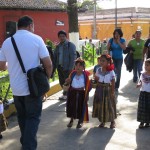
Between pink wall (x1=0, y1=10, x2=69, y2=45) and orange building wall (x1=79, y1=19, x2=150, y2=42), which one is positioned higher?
pink wall (x1=0, y1=10, x2=69, y2=45)

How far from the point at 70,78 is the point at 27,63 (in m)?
1.90

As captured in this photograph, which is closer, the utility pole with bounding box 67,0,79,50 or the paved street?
the paved street

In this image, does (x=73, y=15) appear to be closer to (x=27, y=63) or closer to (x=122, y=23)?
(x=27, y=63)

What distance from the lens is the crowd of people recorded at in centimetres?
442

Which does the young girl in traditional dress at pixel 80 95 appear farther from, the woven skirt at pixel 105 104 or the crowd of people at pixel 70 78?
the woven skirt at pixel 105 104

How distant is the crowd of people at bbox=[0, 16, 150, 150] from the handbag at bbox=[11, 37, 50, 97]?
0.17 ft

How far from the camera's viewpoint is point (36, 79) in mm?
4410

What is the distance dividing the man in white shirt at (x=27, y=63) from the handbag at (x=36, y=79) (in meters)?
0.04

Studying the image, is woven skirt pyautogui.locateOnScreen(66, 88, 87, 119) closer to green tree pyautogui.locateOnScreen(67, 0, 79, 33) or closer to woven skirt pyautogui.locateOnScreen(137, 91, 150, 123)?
woven skirt pyautogui.locateOnScreen(137, 91, 150, 123)

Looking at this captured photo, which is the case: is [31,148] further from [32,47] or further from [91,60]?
[91,60]

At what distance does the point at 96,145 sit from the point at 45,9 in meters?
19.8

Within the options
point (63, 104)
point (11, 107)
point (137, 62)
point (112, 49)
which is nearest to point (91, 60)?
point (137, 62)

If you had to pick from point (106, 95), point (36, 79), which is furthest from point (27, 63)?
point (106, 95)

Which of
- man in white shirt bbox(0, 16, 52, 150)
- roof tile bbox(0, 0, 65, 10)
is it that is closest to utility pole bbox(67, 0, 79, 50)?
roof tile bbox(0, 0, 65, 10)
